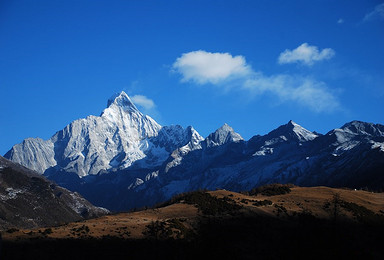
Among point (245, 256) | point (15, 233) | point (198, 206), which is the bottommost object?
point (245, 256)

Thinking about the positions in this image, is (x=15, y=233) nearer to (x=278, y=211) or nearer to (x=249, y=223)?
(x=249, y=223)

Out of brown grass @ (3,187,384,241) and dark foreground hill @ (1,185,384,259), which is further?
brown grass @ (3,187,384,241)

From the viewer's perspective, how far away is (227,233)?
81.1m

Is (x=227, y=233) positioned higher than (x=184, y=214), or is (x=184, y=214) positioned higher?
(x=184, y=214)

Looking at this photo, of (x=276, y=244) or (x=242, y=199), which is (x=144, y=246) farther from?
(x=242, y=199)

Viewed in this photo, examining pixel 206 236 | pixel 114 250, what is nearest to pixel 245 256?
pixel 114 250

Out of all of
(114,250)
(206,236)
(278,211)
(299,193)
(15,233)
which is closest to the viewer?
(206,236)

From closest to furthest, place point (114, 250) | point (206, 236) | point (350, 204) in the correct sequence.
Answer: point (206, 236)
point (114, 250)
point (350, 204)

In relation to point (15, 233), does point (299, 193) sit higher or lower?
higher

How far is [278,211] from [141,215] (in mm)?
32682

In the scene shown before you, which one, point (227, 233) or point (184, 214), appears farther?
point (184, 214)

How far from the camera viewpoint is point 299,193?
12431 cm

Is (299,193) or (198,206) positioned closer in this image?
(198,206)

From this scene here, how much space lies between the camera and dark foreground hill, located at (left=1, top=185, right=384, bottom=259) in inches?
2230
